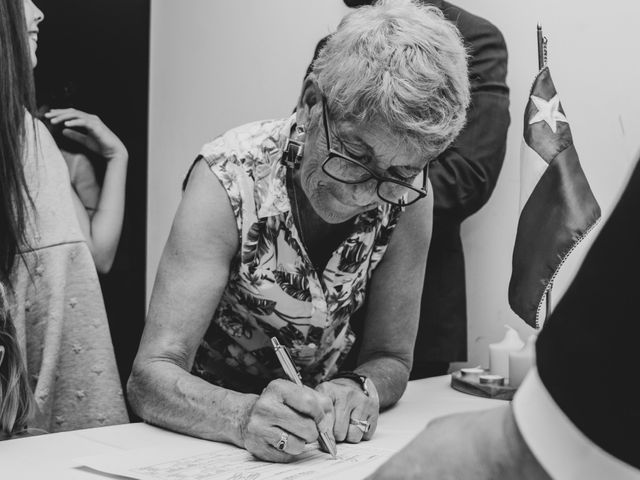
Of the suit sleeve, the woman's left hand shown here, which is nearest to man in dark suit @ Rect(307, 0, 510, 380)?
the suit sleeve

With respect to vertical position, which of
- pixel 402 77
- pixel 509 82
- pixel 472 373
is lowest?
pixel 472 373

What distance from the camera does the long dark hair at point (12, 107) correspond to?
49.9 inches

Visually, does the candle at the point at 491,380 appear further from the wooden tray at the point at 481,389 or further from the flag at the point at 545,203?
the flag at the point at 545,203

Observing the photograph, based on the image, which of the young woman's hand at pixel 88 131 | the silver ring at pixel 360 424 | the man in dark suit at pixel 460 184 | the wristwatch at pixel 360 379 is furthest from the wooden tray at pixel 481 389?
the young woman's hand at pixel 88 131

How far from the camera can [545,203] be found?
186cm

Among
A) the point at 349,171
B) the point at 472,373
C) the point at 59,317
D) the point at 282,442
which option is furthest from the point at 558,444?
the point at 472,373

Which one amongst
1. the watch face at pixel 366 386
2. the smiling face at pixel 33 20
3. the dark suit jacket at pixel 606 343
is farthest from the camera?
the smiling face at pixel 33 20

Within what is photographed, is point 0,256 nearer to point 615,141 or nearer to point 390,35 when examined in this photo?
point 390,35

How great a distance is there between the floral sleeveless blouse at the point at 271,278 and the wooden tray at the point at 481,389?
35cm

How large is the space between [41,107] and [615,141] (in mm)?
1847

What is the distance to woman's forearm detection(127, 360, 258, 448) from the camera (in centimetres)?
127

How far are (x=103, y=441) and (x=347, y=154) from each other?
639mm

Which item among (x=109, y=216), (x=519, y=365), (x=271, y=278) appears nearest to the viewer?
(x=271, y=278)

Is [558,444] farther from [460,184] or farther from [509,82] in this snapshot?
[509,82]
